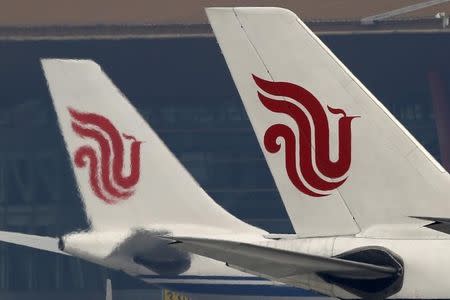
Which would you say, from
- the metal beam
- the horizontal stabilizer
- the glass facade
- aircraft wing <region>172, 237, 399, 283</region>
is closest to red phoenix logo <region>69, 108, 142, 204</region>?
aircraft wing <region>172, 237, 399, 283</region>

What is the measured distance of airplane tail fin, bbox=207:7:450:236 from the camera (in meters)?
21.8

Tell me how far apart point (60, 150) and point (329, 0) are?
17.1m

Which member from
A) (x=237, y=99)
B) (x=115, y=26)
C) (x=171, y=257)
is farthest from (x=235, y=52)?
(x=237, y=99)

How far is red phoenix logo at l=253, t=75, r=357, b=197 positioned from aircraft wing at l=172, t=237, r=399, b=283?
1845mm

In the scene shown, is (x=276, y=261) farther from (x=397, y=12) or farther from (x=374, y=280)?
(x=397, y=12)

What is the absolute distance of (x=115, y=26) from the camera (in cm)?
7419

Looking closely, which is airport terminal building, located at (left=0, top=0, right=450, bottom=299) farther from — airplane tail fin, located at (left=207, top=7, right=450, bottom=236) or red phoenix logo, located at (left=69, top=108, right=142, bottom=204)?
airplane tail fin, located at (left=207, top=7, right=450, bottom=236)

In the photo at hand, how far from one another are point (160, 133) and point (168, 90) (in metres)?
2.66

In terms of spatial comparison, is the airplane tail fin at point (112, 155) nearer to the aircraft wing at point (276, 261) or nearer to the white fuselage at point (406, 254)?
the white fuselage at point (406, 254)

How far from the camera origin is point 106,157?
41.4m

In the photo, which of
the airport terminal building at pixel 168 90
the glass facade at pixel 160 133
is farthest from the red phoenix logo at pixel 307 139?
the glass facade at pixel 160 133

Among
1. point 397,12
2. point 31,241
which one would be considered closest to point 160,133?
point 397,12

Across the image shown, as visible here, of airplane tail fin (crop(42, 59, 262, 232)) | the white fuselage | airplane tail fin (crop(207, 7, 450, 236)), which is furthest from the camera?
airplane tail fin (crop(42, 59, 262, 232))

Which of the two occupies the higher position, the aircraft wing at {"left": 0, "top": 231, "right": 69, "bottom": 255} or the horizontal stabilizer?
the aircraft wing at {"left": 0, "top": 231, "right": 69, "bottom": 255}
